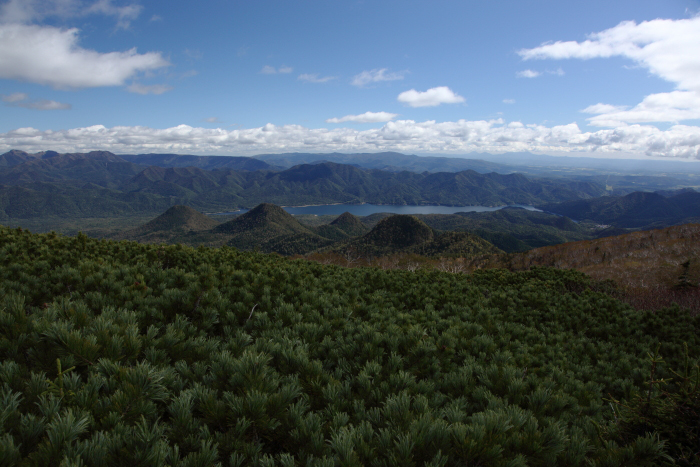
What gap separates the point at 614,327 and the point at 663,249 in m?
22.8

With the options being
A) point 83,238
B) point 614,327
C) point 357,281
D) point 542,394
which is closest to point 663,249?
point 614,327

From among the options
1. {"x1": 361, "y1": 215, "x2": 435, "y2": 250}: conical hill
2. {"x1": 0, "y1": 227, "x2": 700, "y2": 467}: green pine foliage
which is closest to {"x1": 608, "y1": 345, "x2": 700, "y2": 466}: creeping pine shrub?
{"x1": 0, "y1": 227, "x2": 700, "y2": 467}: green pine foliage

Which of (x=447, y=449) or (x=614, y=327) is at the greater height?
(x=447, y=449)

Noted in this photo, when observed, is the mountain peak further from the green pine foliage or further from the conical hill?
the green pine foliage

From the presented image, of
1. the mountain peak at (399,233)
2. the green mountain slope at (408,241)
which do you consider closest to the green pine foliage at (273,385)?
the green mountain slope at (408,241)

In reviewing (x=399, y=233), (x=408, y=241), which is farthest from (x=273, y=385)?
(x=399, y=233)

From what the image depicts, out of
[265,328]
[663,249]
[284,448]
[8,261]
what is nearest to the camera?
[284,448]

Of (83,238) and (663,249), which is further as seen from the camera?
(663,249)

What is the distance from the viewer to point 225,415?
7.61ft

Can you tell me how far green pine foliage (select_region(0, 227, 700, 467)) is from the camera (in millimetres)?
2035

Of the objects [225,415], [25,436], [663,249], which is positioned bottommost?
[663,249]

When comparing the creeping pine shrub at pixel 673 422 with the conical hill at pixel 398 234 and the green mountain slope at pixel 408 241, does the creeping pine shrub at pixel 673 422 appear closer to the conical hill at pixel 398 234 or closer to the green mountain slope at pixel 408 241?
the green mountain slope at pixel 408 241

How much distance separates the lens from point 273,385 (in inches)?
101

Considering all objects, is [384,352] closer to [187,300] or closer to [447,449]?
[447,449]
